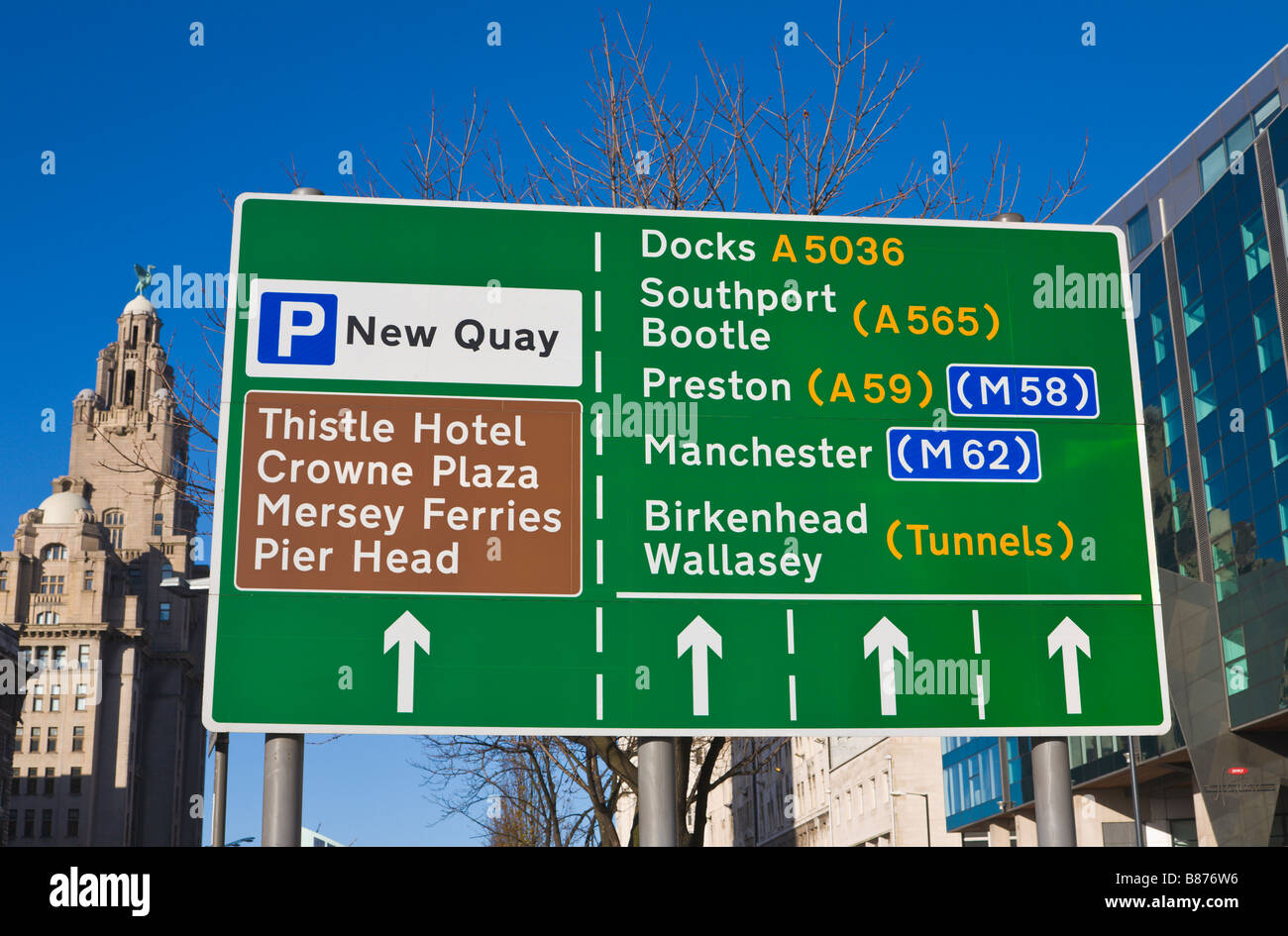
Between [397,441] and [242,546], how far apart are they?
1000 mm

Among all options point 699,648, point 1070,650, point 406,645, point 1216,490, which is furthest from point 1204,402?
point 406,645

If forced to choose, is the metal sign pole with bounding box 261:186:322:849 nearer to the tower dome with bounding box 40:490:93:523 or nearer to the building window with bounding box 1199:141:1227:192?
the building window with bounding box 1199:141:1227:192

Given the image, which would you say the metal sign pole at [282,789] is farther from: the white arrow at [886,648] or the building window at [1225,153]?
the building window at [1225,153]

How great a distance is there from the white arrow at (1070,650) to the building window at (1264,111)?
43.0m

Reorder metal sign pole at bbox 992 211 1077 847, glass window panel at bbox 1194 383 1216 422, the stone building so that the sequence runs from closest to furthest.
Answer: metal sign pole at bbox 992 211 1077 847
glass window panel at bbox 1194 383 1216 422
the stone building

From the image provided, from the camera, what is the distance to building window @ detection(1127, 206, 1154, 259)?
57406 mm

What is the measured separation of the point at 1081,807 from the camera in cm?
5909

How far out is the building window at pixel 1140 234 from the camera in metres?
57.4

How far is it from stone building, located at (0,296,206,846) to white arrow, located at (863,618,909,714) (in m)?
131

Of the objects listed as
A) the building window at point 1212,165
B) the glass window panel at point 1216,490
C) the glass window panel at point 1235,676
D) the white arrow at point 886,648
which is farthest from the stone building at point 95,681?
the white arrow at point 886,648

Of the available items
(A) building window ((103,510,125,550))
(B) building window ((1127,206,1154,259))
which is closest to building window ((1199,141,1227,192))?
(B) building window ((1127,206,1154,259))

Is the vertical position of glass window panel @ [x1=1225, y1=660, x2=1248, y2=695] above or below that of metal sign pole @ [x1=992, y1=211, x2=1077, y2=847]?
above
